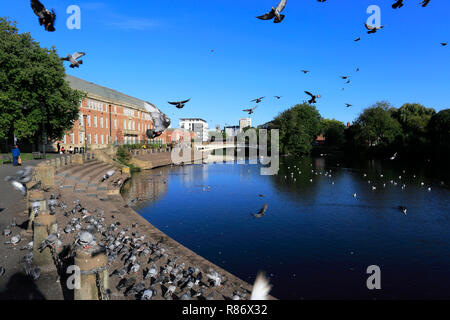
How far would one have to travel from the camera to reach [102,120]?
6831 cm

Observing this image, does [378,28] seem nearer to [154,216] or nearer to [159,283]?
[159,283]

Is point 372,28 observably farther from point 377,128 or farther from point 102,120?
point 377,128

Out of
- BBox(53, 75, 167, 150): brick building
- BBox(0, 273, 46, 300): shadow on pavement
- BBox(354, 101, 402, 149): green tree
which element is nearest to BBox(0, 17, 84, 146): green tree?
BBox(53, 75, 167, 150): brick building

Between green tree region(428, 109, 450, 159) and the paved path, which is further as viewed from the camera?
green tree region(428, 109, 450, 159)

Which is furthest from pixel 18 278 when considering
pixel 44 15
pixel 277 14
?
pixel 277 14

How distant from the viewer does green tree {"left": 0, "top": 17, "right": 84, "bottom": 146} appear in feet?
117

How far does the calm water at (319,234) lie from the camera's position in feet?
35.7

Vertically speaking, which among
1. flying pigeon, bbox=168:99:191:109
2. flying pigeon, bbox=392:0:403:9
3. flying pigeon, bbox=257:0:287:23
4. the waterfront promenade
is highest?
flying pigeon, bbox=257:0:287:23

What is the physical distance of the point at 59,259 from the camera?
27.1 ft

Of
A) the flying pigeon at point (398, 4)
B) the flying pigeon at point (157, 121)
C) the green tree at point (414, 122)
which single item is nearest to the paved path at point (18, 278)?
the flying pigeon at point (157, 121)

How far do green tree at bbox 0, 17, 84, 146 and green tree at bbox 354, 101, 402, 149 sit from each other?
70184 mm

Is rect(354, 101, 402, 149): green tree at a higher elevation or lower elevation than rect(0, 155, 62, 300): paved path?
higher

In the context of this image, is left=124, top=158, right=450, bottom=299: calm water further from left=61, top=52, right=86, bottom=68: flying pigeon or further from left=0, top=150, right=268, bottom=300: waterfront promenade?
left=61, top=52, right=86, bottom=68: flying pigeon
